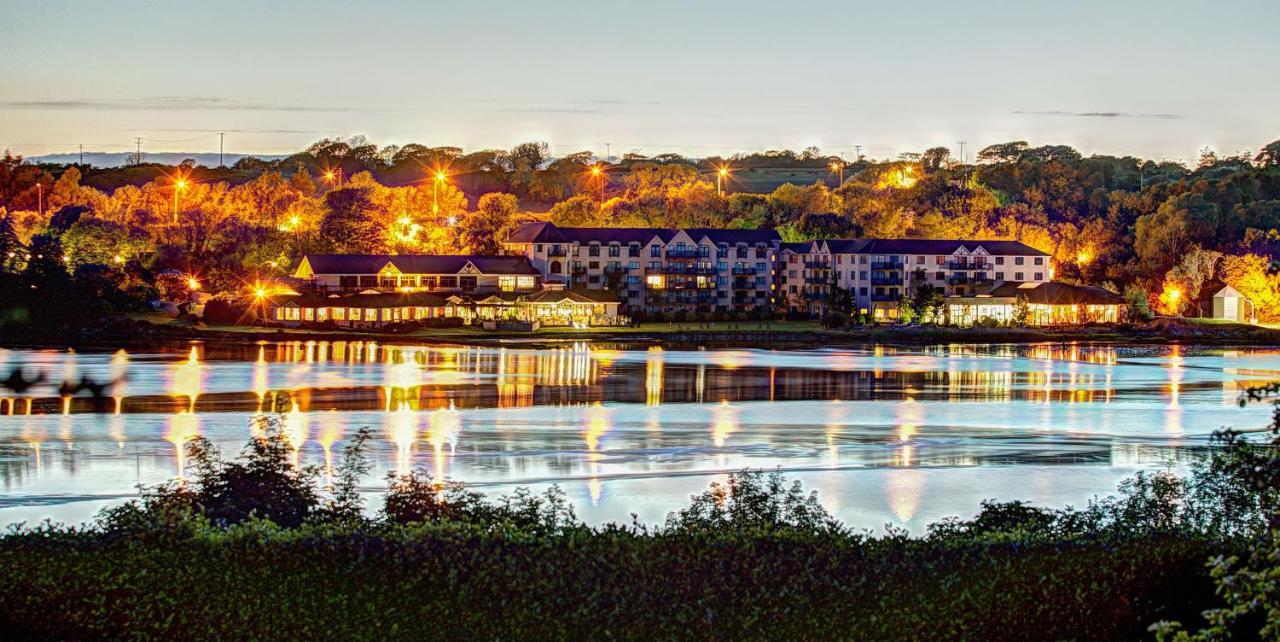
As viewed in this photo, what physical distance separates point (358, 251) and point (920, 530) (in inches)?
3902

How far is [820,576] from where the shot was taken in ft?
44.9

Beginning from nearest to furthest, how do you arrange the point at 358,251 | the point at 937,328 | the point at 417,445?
the point at 417,445
the point at 937,328
the point at 358,251

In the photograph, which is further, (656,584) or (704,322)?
(704,322)

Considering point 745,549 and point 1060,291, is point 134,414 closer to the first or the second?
point 745,549

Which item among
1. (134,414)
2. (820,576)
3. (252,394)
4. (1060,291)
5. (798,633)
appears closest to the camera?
(798,633)

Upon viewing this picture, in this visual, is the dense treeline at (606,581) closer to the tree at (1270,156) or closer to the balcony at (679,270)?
the balcony at (679,270)

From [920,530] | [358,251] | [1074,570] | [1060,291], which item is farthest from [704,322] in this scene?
[1074,570]

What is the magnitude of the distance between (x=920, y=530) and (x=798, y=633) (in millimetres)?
7507

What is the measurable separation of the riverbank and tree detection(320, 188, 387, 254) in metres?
30.5

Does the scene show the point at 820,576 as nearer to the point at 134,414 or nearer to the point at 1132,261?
the point at 134,414

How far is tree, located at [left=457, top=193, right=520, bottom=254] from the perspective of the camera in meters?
119

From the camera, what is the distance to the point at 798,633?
41.9ft

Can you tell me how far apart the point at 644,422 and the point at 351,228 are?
85.7 metres

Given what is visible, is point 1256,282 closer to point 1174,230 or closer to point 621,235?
point 1174,230
